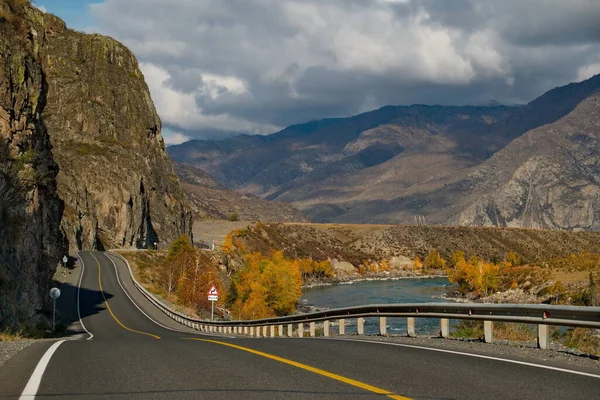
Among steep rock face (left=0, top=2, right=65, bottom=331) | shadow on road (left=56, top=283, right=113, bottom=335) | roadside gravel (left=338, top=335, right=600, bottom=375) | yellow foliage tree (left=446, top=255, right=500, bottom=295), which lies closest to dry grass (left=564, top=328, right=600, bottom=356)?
roadside gravel (left=338, top=335, right=600, bottom=375)

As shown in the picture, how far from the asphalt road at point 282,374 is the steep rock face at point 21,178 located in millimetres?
18001

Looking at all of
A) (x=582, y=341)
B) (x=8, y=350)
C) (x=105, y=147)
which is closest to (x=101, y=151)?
(x=105, y=147)

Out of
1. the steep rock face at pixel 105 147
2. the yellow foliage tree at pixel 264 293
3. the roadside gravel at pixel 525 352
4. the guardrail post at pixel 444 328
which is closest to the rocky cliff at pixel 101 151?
the steep rock face at pixel 105 147

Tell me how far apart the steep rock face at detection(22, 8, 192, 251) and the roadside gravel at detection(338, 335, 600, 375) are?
98223mm

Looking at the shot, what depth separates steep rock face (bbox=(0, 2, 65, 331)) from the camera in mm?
30198

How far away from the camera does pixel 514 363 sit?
10305mm

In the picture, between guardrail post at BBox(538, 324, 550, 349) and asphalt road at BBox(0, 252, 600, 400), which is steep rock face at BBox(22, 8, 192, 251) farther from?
guardrail post at BBox(538, 324, 550, 349)

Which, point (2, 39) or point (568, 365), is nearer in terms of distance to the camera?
point (568, 365)

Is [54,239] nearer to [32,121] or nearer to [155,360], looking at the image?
[32,121]

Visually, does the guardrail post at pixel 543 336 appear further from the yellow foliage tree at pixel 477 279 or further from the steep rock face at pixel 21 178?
the yellow foliage tree at pixel 477 279

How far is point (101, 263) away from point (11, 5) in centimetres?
5346

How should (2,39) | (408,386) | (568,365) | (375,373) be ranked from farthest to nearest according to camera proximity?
(2,39), (568,365), (375,373), (408,386)

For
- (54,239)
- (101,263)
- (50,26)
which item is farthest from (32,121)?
(50,26)

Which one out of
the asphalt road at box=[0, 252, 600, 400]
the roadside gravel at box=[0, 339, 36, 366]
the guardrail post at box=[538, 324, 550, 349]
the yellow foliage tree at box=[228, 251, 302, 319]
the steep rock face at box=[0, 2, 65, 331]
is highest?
the steep rock face at box=[0, 2, 65, 331]
